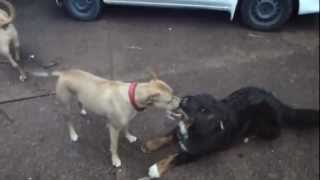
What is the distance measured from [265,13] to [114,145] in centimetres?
294

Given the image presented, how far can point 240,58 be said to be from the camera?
18.3ft

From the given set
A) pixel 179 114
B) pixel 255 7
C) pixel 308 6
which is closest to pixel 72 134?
pixel 179 114

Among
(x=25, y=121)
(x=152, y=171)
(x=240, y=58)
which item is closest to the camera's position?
(x=152, y=171)

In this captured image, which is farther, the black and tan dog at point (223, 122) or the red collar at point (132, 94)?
the black and tan dog at point (223, 122)

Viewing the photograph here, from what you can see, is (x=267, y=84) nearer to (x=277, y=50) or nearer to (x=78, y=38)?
(x=277, y=50)

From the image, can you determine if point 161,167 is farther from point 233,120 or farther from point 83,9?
point 83,9

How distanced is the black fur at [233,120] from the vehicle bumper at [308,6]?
192cm

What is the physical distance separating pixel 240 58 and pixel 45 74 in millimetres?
2219

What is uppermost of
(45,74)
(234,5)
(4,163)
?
(234,5)

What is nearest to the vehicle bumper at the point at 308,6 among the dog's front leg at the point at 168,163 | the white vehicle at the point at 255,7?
the white vehicle at the point at 255,7

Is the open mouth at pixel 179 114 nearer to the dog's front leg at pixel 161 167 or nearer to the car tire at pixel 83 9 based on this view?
the dog's front leg at pixel 161 167

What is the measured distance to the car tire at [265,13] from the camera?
5.92 meters

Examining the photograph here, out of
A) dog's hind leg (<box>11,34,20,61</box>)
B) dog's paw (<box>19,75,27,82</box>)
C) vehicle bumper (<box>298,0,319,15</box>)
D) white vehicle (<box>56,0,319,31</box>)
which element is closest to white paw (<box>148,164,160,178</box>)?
dog's paw (<box>19,75,27,82</box>)

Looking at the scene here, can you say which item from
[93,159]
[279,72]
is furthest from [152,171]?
[279,72]
